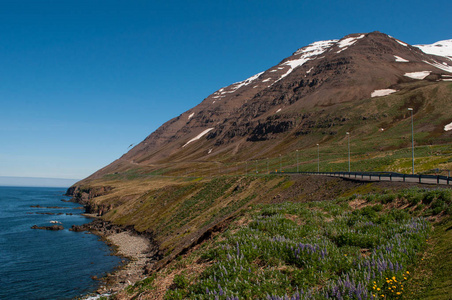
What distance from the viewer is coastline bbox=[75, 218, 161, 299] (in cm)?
3332

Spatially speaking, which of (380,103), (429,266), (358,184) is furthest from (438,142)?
(429,266)

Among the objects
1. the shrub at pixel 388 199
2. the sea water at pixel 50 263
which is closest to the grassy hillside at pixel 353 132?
the sea water at pixel 50 263

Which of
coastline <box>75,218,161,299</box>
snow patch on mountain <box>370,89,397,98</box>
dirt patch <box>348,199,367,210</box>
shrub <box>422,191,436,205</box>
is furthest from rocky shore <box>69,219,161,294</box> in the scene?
snow patch on mountain <box>370,89,397,98</box>

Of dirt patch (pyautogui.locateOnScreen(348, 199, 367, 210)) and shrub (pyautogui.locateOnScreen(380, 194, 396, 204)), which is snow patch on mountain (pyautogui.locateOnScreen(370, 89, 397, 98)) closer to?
dirt patch (pyautogui.locateOnScreen(348, 199, 367, 210))

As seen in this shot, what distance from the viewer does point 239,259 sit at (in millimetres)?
10453

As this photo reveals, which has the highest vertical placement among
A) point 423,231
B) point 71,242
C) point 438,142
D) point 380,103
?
point 380,103

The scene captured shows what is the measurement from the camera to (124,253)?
47.5 m

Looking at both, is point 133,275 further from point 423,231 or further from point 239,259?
point 423,231

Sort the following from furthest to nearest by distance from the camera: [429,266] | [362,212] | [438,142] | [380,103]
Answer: [380,103] < [438,142] < [362,212] < [429,266]

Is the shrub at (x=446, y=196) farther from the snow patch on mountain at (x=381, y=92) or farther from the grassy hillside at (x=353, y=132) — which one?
the snow patch on mountain at (x=381, y=92)

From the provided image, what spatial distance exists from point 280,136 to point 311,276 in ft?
609

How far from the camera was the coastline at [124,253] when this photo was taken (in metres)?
33.3

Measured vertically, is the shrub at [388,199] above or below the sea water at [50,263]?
above

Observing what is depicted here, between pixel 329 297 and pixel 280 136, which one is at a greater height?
pixel 280 136
